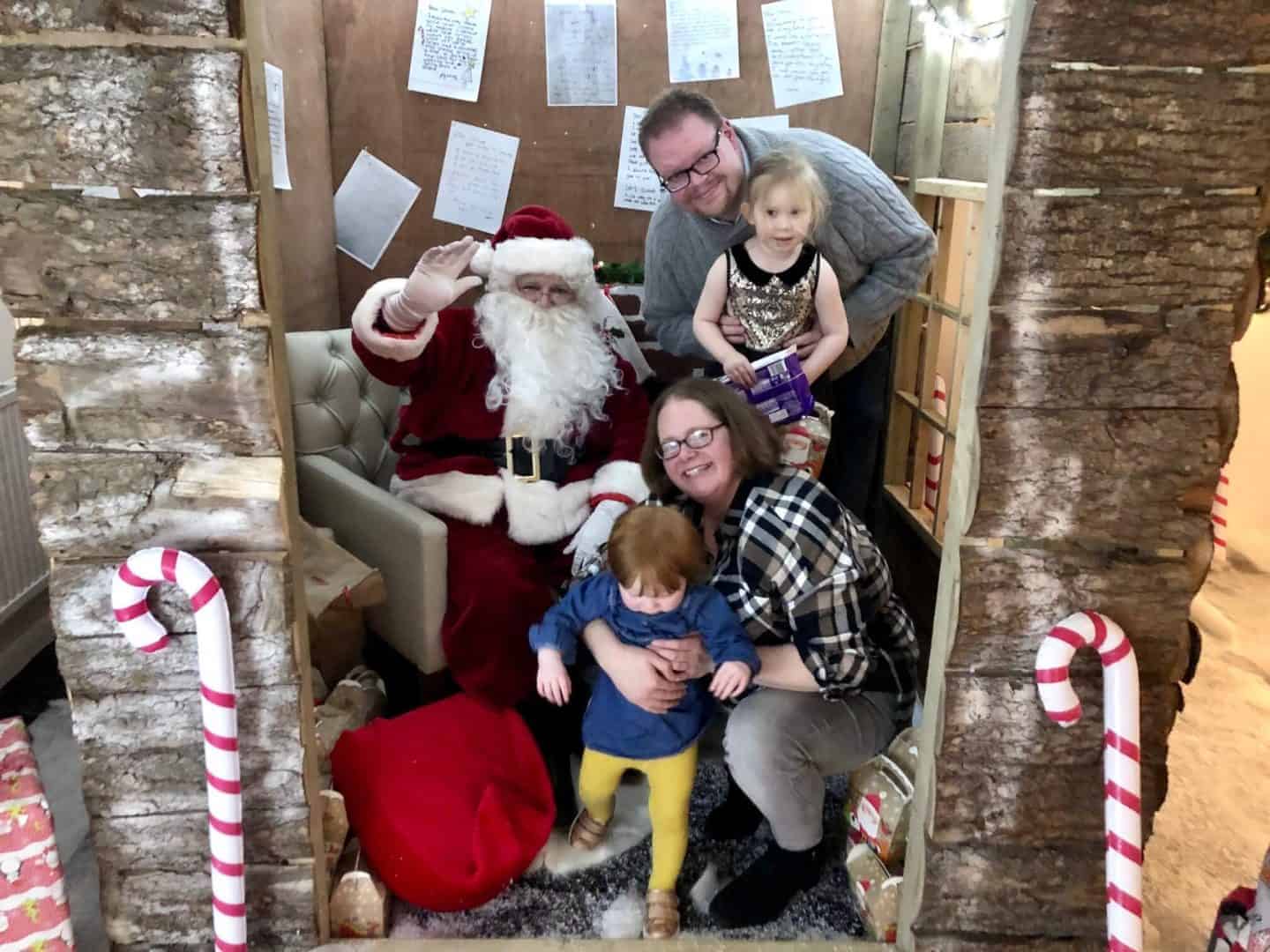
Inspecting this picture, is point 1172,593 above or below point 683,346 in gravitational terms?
below

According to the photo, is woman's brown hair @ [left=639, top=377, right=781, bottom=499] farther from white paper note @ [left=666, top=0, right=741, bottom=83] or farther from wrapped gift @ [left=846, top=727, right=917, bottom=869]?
white paper note @ [left=666, top=0, right=741, bottom=83]

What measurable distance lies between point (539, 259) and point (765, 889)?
1.25 meters

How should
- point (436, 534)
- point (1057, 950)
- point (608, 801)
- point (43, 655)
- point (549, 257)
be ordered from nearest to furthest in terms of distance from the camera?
point (1057, 950) → point (608, 801) → point (436, 534) → point (549, 257) → point (43, 655)

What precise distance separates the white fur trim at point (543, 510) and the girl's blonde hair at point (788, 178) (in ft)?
2.23

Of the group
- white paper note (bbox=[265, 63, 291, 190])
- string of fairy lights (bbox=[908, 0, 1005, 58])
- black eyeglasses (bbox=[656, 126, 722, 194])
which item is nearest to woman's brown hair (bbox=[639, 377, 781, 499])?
black eyeglasses (bbox=[656, 126, 722, 194])

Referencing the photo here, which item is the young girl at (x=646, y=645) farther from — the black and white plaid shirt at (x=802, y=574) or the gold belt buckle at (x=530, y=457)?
the gold belt buckle at (x=530, y=457)

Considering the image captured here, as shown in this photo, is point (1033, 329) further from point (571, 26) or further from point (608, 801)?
point (571, 26)

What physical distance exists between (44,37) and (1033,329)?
119cm

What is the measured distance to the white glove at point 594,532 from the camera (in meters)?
1.97

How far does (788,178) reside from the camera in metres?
1.81

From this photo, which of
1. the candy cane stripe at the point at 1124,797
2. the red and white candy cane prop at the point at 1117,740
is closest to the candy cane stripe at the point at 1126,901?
the red and white candy cane prop at the point at 1117,740

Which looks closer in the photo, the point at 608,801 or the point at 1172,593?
the point at 1172,593

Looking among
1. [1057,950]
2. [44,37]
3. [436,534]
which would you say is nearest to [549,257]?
[436,534]

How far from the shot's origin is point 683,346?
7.25 ft
